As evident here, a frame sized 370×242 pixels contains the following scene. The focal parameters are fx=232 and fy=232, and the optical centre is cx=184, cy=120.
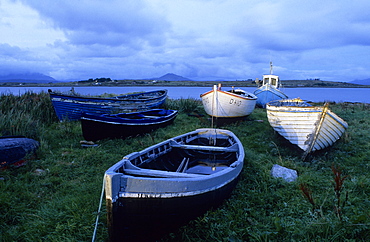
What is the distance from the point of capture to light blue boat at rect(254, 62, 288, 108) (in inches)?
776

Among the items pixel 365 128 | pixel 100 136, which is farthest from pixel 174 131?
pixel 365 128

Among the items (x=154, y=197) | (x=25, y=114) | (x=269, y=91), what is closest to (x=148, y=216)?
(x=154, y=197)

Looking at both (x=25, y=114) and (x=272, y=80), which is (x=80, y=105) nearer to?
(x=25, y=114)

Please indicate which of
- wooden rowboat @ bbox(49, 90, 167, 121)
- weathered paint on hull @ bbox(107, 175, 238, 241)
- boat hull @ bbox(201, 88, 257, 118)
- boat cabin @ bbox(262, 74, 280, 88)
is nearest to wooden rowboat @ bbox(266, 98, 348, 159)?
boat hull @ bbox(201, 88, 257, 118)

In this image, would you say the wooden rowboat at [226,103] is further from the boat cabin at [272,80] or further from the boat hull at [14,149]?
the boat cabin at [272,80]

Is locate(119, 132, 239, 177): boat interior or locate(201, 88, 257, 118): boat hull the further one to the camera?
locate(201, 88, 257, 118): boat hull

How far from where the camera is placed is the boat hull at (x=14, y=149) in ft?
19.7

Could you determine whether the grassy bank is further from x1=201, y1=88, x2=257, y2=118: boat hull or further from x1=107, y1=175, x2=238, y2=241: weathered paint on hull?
x1=201, y1=88, x2=257, y2=118: boat hull

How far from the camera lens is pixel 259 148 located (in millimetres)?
8477

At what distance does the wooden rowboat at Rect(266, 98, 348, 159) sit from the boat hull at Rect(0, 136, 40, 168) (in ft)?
27.1

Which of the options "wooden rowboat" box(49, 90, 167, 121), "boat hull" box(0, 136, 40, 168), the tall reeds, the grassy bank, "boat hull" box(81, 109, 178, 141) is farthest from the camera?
"wooden rowboat" box(49, 90, 167, 121)

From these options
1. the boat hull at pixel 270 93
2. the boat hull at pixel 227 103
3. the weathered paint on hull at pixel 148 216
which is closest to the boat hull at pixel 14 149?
the weathered paint on hull at pixel 148 216

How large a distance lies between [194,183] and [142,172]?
34.5 inches

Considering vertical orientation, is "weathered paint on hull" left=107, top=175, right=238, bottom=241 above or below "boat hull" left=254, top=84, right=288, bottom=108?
below
